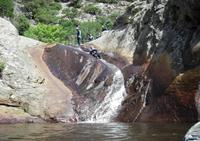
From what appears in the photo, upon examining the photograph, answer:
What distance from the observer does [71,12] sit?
7350 centimetres

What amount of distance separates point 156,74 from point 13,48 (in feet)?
34.9

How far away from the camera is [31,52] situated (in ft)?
117

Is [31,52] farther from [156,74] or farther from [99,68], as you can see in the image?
[156,74]

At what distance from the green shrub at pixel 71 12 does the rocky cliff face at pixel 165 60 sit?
35.4 meters

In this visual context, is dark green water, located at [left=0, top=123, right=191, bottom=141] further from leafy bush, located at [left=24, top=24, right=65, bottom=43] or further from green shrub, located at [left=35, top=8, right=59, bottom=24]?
green shrub, located at [left=35, top=8, right=59, bottom=24]

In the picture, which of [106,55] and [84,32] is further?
[84,32]

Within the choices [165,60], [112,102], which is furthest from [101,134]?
[165,60]

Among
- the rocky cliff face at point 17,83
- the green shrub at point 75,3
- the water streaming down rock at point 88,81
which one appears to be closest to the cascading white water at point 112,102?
the water streaming down rock at point 88,81

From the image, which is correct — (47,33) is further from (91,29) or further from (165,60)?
(165,60)

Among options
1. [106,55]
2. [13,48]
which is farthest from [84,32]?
[13,48]

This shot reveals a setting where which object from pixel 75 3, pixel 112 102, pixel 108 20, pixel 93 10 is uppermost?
pixel 75 3

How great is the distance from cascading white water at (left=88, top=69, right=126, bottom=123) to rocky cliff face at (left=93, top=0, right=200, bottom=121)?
57cm

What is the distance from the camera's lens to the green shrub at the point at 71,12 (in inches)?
2823

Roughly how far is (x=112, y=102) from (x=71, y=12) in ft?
149
